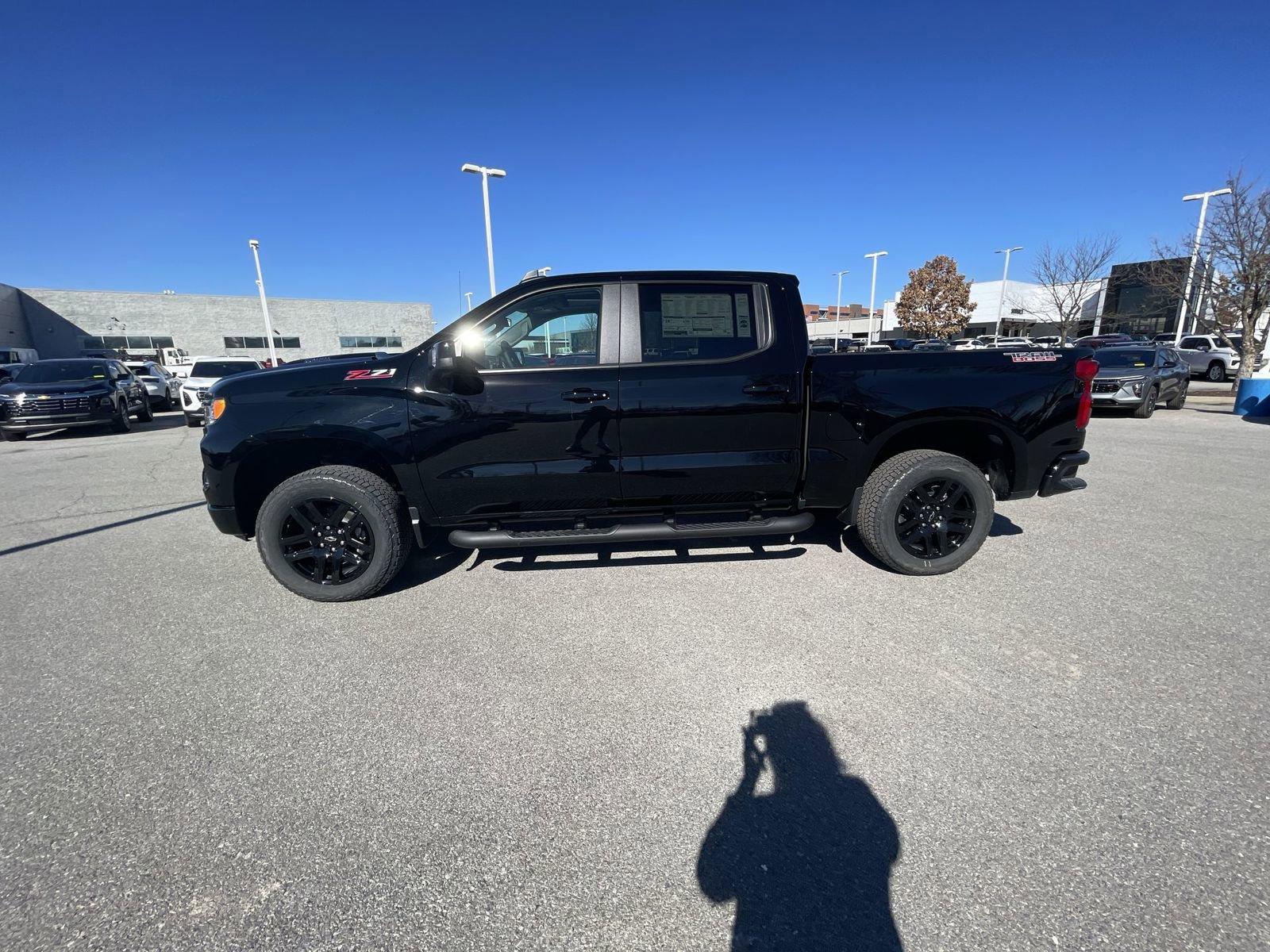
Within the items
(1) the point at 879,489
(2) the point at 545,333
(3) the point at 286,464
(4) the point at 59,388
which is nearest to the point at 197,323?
(4) the point at 59,388

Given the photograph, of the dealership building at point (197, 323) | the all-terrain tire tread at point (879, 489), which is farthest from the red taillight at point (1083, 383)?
the dealership building at point (197, 323)

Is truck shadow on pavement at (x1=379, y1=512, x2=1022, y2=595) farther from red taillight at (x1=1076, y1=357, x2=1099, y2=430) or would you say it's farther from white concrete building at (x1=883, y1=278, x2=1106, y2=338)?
white concrete building at (x1=883, y1=278, x2=1106, y2=338)

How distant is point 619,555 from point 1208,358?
28.6m

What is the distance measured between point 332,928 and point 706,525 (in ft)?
8.51

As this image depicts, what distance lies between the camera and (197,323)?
37406mm

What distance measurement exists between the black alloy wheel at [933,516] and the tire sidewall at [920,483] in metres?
0.04

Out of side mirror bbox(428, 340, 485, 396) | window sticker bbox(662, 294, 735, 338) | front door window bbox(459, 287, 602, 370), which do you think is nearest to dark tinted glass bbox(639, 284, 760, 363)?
window sticker bbox(662, 294, 735, 338)

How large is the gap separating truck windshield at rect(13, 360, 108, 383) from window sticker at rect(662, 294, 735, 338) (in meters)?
14.6

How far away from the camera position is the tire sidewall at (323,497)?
11.5ft

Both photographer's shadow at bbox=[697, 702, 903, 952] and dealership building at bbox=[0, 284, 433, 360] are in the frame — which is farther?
dealership building at bbox=[0, 284, 433, 360]

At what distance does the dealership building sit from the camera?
34.3 m

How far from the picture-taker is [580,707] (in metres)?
2.56

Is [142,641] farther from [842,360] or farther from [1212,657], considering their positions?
[1212,657]

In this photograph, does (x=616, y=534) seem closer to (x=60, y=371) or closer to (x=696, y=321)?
(x=696, y=321)
